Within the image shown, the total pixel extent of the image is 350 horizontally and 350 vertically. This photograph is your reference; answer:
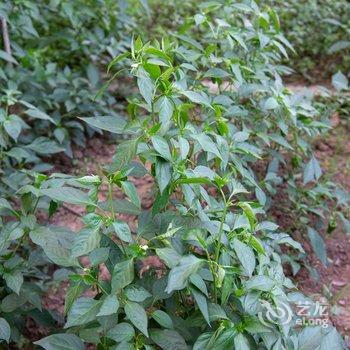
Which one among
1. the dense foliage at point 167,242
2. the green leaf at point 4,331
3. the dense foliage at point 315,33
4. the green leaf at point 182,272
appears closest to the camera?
the green leaf at point 182,272

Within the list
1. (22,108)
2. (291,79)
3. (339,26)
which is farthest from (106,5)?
(339,26)

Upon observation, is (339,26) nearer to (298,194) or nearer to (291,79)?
(291,79)

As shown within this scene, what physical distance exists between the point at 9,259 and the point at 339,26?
11.1 feet

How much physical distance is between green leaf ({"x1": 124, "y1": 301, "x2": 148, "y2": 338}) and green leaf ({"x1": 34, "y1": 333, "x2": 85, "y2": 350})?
230mm

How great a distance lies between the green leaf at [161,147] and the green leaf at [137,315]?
0.44 meters

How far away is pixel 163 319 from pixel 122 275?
206 mm

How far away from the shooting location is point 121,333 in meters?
1.66

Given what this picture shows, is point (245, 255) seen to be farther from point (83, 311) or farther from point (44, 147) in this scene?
point (44, 147)

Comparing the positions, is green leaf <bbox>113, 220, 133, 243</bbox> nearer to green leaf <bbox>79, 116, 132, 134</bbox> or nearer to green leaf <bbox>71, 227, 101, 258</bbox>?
green leaf <bbox>71, 227, 101, 258</bbox>

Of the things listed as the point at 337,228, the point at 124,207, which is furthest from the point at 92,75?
the point at 124,207

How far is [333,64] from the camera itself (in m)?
4.46

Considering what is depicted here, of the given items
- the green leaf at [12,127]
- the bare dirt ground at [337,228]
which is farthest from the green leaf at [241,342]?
the green leaf at [12,127]

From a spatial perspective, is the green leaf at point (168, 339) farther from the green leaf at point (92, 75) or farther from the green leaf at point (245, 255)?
the green leaf at point (92, 75)

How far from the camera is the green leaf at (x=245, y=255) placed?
1.66 m
